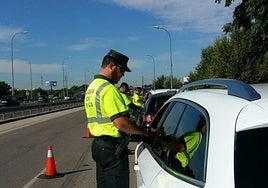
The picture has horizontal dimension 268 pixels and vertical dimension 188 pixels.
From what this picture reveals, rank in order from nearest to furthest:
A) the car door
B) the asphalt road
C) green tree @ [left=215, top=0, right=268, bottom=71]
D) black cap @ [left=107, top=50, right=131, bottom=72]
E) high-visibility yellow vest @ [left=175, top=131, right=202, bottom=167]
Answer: the car door → high-visibility yellow vest @ [left=175, top=131, right=202, bottom=167] → black cap @ [left=107, top=50, right=131, bottom=72] → the asphalt road → green tree @ [left=215, top=0, right=268, bottom=71]

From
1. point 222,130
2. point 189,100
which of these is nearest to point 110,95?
point 189,100

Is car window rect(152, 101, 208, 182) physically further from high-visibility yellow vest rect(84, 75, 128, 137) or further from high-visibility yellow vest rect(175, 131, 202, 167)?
high-visibility yellow vest rect(84, 75, 128, 137)

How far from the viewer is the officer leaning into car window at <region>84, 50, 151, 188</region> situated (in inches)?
168

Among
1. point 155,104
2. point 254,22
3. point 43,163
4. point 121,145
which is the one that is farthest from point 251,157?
point 254,22

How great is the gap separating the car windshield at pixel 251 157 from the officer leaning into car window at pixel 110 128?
1.96 meters

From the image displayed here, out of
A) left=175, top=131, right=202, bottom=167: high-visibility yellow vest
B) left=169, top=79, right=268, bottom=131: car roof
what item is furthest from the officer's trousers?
left=169, top=79, right=268, bottom=131: car roof

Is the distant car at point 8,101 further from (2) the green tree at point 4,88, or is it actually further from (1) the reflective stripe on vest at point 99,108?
(1) the reflective stripe on vest at point 99,108

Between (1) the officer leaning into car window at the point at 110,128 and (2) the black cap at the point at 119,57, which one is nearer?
(1) the officer leaning into car window at the point at 110,128

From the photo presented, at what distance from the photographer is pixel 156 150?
13.1 ft

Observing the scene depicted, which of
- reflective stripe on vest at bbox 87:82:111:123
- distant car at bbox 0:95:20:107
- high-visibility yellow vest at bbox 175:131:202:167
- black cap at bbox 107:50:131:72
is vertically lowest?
distant car at bbox 0:95:20:107

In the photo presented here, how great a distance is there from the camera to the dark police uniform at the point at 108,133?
170 inches

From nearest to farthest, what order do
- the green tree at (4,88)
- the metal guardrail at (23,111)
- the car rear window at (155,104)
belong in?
the car rear window at (155,104) → the metal guardrail at (23,111) → the green tree at (4,88)

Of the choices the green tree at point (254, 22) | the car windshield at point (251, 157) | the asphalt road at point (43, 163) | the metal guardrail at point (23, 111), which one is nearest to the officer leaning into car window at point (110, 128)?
the car windshield at point (251, 157)

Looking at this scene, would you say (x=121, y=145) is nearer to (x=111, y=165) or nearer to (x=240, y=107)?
(x=111, y=165)
